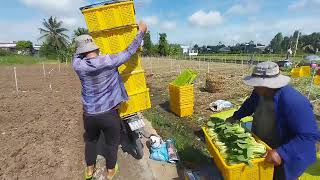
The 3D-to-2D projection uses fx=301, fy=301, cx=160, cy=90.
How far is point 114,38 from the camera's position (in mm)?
4637

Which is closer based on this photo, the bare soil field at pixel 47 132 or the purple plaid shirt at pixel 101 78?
the purple plaid shirt at pixel 101 78

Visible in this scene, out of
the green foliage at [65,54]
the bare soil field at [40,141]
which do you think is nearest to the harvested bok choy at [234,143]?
the bare soil field at [40,141]

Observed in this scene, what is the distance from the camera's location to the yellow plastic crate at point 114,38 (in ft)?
15.0

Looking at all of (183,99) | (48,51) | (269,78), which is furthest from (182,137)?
(48,51)

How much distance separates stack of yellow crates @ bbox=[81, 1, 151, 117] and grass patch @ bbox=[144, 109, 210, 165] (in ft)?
4.13

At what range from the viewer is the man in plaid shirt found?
3.71 m

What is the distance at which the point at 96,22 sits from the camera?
4.49m

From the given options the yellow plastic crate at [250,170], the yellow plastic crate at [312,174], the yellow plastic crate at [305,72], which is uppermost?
the yellow plastic crate at [250,170]

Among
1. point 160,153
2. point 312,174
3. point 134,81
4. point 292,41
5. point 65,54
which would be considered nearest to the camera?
point 312,174

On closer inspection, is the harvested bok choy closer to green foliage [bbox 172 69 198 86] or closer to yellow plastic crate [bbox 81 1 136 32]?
yellow plastic crate [bbox 81 1 136 32]

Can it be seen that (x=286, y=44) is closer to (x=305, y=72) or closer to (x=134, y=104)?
(x=305, y=72)

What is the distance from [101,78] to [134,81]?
3.89 feet

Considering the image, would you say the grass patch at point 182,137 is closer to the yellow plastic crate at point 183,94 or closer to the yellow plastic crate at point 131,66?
the yellow plastic crate at point 183,94

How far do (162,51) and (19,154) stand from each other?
65.3 meters
